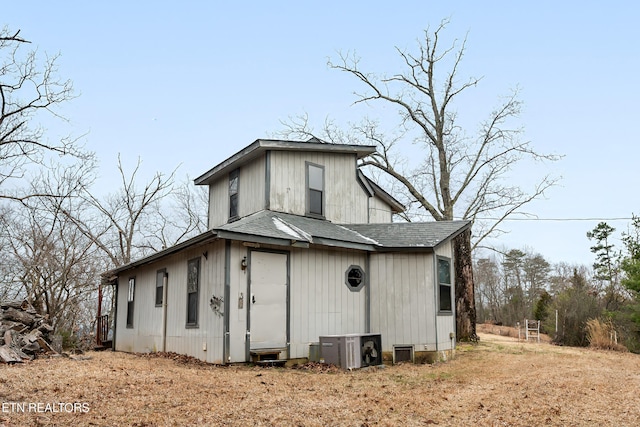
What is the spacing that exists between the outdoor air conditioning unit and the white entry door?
0.86 meters

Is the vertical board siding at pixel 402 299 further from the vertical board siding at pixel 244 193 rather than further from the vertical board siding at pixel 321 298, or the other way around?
the vertical board siding at pixel 244 193

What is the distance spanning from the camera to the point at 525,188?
2117 centimetres

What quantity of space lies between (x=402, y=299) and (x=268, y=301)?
10.2ft

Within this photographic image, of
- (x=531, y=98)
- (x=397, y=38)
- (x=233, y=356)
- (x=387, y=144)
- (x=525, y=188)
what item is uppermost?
(x=397, y=38)

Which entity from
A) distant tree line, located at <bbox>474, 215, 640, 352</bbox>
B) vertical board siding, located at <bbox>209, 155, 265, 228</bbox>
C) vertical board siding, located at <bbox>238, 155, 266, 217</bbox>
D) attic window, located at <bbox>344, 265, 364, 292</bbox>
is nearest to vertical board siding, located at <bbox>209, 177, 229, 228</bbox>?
vertical board siding, located at <bbox>209, 155, 265, 228</bbox>

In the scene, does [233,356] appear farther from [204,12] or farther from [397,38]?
[397,38]

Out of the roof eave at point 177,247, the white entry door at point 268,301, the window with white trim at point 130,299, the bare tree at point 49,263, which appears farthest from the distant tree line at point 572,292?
the bare tree at point 49,263

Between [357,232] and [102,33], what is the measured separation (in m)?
8.61

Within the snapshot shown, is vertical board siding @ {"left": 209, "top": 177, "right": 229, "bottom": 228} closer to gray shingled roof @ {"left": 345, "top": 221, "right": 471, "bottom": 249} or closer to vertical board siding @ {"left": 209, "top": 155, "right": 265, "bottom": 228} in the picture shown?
vertical board siding @ {"left": 209, "top": 155, "right": 265, "bottom": 228}

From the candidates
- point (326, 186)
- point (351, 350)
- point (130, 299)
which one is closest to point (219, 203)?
point (326, 186)

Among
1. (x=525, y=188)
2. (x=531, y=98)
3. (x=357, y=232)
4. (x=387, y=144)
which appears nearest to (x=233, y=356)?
(x=357, y=232)

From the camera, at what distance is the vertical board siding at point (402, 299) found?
10.7 metres

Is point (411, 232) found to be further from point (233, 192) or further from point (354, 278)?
point (233, 192)

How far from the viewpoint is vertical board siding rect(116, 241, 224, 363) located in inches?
365
